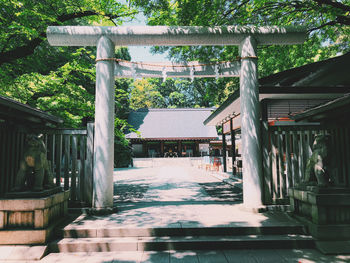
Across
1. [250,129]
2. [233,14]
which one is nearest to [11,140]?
[250,129]

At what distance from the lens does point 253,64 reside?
180 inches

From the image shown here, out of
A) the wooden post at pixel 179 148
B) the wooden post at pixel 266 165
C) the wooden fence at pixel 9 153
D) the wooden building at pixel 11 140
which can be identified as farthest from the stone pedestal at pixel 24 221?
the wooden post at pixel 179 148

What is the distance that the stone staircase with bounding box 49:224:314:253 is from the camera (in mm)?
3244

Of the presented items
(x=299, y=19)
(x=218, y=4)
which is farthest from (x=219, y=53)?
(x=299, y=19)

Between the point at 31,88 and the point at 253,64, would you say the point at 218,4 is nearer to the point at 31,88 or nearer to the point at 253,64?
the point at 253,64

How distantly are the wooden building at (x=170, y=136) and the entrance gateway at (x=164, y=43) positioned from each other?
19786 millimetres

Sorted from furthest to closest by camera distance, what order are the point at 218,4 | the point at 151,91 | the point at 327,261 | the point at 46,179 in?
the point at 151,91
the point at 218,4
the point at 46,179
the point at 327,261

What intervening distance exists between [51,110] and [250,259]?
757 cm

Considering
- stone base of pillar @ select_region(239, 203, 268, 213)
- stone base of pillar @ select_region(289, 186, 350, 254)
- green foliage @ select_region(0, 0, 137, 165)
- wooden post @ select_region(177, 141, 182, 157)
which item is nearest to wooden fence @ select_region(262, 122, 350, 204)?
stone base of pillar @ select_region(239, 203, 268, 213)

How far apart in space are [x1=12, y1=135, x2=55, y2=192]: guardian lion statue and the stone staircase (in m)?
0.97

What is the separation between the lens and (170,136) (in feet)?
85.0

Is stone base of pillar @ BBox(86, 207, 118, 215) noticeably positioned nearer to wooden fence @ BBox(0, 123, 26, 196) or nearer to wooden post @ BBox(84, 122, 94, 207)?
wooden post @ BBox(84, 122, 94, 207)

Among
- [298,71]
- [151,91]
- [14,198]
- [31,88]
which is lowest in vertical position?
[14,198]

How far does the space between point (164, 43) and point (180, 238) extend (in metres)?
4.12
